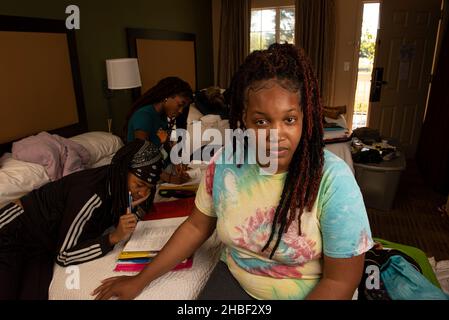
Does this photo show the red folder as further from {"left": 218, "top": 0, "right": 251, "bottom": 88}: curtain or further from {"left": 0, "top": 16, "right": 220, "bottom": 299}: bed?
{"left": 218, "top": 0, "right": 251, "bottom": 88}: curtain

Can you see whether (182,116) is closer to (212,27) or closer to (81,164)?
(81,164)

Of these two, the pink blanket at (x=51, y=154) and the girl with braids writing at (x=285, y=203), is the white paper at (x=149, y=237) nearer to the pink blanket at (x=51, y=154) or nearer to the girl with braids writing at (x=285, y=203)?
the girl with braids writing at (x=285, y=203)

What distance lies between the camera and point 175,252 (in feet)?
3.34

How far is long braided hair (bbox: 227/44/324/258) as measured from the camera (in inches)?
30.9

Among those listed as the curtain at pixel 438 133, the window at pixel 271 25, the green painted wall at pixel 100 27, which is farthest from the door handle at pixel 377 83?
the green painted wall at pixel 100 27

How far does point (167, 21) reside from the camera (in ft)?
12.0

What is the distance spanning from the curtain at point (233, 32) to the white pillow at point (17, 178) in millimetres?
3591

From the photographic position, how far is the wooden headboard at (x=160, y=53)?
3.12 meters

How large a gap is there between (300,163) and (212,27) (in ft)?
14.9

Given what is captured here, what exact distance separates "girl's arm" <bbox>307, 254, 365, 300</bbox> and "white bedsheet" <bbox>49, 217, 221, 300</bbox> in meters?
0.41

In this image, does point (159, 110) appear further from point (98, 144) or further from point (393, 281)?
point (393, 281)

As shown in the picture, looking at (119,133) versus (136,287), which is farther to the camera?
(119,133)

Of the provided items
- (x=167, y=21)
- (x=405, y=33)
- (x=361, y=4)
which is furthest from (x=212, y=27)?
(x=405, y=33)

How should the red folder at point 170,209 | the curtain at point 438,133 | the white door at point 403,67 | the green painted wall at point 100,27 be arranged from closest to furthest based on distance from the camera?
the red folder at point 170,209 → the green painted wall at point 100,27 → the curtain at point 438,133 → the white door at point 403,67
